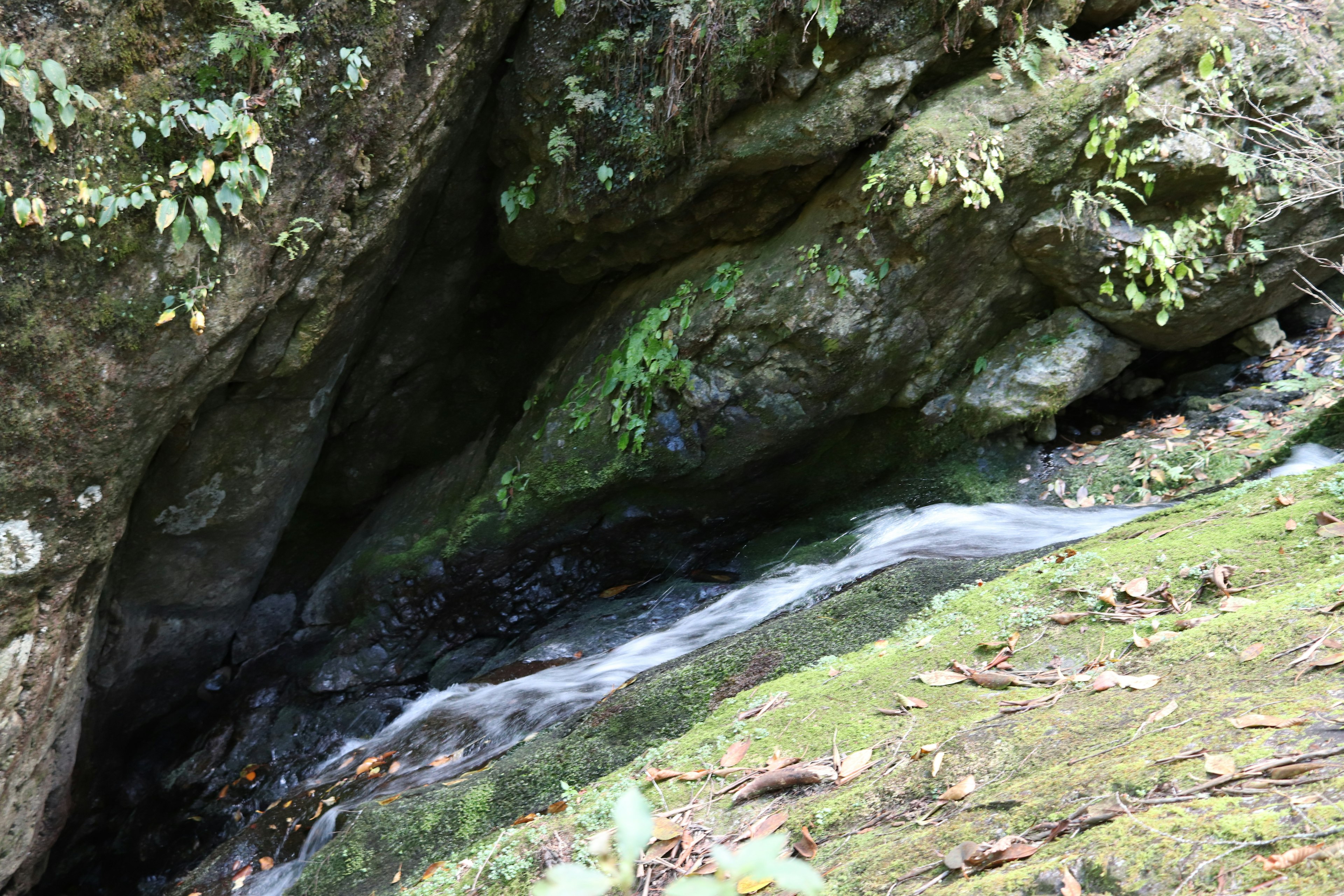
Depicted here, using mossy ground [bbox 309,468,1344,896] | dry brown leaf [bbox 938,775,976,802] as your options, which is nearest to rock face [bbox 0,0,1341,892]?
mossy ground [bbox 309,468,1344,896]

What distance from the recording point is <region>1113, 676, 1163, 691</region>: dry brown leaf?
2.55 meters

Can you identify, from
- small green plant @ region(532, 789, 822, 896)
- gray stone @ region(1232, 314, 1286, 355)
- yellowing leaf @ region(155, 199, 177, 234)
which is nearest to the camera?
small green plant @ region(532, 789, 822, 896)

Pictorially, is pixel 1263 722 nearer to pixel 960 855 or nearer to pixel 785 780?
pixel 960 855

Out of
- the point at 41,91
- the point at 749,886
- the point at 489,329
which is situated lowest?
the point at 749,886

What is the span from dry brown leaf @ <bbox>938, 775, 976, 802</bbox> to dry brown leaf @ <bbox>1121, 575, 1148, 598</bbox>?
1.47m

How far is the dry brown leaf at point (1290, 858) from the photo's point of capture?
1.40m

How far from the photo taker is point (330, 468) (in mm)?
8820

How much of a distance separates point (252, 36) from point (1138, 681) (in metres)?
5.74

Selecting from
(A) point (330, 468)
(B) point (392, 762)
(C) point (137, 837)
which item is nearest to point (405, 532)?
(A) point (330, 468)

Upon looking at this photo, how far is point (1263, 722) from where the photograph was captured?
195 cm

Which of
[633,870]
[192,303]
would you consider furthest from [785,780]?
[192,303]

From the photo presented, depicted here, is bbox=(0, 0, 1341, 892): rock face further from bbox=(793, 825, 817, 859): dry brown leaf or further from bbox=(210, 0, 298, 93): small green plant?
bbox=(793, 825, 817, 859): dry brown leaf

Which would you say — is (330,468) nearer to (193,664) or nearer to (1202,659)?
(193,664)

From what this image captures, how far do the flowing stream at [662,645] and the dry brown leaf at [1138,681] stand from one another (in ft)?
8.89
